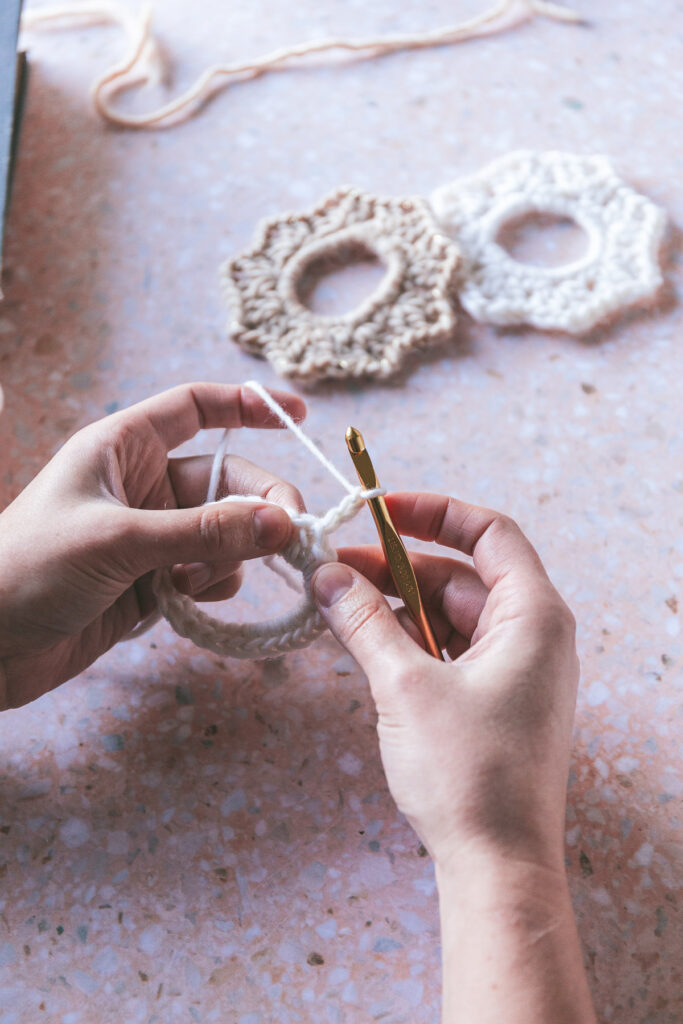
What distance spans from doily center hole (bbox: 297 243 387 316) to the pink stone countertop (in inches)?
0.5

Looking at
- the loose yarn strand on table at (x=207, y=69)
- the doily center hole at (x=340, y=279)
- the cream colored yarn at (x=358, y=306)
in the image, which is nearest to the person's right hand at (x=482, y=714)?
the cream colored yarn at (x=358, y=306)

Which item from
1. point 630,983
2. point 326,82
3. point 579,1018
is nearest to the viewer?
point 579,1018

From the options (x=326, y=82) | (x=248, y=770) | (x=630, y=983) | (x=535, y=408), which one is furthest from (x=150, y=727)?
(x=326, y=82)

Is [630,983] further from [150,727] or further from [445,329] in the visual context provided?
[445,329]

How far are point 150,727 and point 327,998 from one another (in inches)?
11.2

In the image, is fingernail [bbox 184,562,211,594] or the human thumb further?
fingernail [bbox 184,562,211,594]

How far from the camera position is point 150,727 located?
0.79 metres

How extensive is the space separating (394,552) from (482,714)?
18cm

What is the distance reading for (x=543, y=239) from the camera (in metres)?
1.14

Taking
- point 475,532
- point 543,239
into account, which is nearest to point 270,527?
point 475,532

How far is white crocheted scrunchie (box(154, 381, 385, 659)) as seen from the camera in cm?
73

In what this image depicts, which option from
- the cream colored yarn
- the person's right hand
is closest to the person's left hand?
the person's right hand

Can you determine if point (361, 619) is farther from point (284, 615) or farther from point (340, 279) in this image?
point (340, 279)

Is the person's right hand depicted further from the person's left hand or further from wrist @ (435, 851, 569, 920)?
the person's left hand
